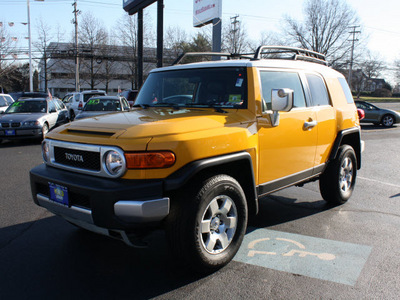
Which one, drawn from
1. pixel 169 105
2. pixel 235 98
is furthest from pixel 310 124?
pixel 169 105

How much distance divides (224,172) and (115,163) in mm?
1114

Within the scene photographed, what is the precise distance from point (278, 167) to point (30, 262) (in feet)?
9.01

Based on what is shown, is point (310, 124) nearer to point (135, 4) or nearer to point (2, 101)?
point (2, 101)

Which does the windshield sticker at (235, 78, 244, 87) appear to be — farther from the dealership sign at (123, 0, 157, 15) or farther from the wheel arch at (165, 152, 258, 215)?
the dealership sign at (123, 0, 157, 15)

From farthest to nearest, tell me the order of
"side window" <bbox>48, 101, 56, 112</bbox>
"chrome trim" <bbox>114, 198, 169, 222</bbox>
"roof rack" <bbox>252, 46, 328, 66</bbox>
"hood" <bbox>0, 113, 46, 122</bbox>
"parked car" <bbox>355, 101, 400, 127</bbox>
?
"parked car" <bbox>355, 101, 400, 127</bbox>, "side window" <bbox>48, 101, 56, 112</bbox>, "hood" <bbox>0, 113, 46, 122</bbox>, "roof rack" <bbox>252, 46, 328, 66</bbox>, "chrome trim" <bbox>114, 198, 169, 222</bbox>

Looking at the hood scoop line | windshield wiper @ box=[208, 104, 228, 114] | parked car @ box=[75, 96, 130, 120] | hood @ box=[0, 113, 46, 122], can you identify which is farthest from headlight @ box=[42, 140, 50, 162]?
parked car @ box=[75, 96, 130, 120]

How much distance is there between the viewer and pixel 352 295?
2.88 m

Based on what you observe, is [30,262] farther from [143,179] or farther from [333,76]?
[333,76]

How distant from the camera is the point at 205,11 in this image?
61.6 ft

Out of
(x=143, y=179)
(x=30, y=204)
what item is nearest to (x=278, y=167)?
(x=143, y=179)

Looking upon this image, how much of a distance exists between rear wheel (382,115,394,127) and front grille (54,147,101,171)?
64.3 feet

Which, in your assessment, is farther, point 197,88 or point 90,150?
point 197,88

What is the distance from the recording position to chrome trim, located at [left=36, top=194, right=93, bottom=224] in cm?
283

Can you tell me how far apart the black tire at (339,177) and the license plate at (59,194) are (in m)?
3.60
